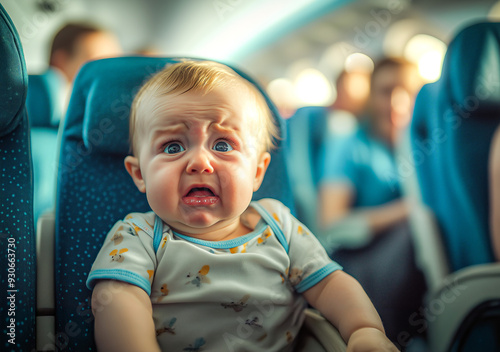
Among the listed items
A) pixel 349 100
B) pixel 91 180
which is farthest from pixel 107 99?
pixel 349 100

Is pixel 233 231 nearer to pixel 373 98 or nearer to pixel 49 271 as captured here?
pixel 49 271

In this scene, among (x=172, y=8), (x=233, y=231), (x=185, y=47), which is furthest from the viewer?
(x=185, y=47)

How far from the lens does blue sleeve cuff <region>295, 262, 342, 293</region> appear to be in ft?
2.74

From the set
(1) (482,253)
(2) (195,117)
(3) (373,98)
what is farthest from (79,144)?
(3) (373,98)

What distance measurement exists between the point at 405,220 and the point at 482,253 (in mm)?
418

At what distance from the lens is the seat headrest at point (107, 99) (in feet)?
3.05

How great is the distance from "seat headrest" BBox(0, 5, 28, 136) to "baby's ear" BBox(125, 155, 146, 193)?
234mm

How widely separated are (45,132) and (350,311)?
135 cm

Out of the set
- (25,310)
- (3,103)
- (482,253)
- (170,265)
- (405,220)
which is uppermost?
(3,103)

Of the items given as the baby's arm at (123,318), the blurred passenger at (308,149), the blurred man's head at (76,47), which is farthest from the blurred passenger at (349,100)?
the baby's arm at (123,318)

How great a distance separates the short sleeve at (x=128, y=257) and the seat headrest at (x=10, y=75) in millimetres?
303

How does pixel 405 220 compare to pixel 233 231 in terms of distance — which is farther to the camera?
pixel 405 220

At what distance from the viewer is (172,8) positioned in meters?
3.21

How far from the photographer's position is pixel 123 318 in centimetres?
68
